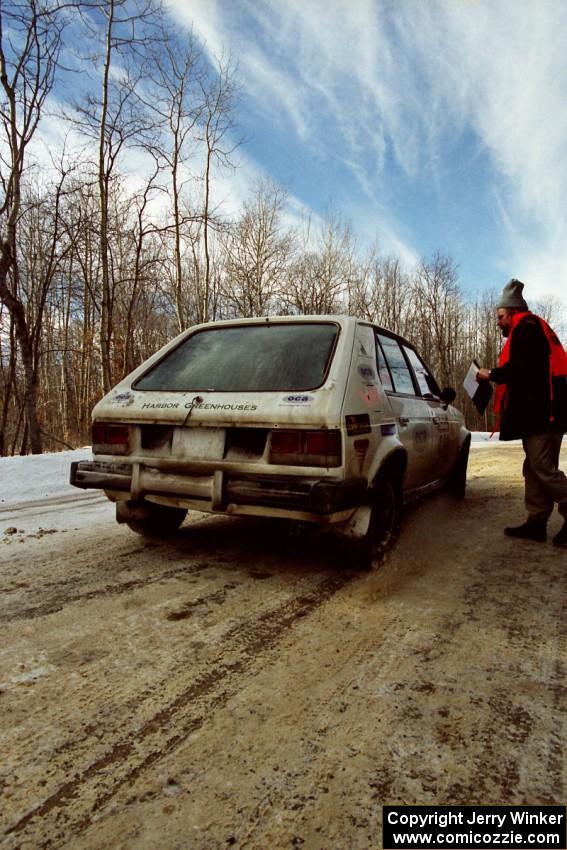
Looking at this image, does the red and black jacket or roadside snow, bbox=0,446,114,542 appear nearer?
the red and black jacket

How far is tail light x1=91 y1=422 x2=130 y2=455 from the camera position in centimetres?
305

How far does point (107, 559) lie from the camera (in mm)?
3246

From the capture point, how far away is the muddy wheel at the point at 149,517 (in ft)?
11.0

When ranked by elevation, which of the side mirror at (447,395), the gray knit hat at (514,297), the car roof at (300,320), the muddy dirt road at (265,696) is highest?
the gray knit hat at (514,297)

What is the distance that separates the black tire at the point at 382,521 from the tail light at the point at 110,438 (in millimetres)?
1593

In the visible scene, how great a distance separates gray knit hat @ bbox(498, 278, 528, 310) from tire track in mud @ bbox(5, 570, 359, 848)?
9.83ft

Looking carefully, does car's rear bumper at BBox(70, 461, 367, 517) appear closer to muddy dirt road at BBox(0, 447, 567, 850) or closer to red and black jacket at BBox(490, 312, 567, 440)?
muddy dirt road at BBox(0, 447, 567, 850)

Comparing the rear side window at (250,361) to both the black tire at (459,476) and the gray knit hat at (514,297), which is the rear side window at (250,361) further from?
the black tire at (459,476)

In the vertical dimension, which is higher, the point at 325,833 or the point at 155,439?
the point at 155,439

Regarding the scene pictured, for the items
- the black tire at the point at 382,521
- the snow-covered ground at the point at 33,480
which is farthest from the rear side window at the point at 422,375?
the snow-covered ground at the point at 33,480

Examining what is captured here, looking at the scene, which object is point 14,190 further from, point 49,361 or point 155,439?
point 49,361

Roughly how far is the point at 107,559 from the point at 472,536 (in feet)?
9.39

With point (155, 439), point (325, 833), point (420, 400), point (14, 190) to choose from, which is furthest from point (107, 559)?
point (14, 190)

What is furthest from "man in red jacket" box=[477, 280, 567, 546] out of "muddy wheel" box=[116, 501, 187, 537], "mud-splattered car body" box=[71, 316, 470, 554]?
"muddy wheel" box=[116, 501, 187, 537]
